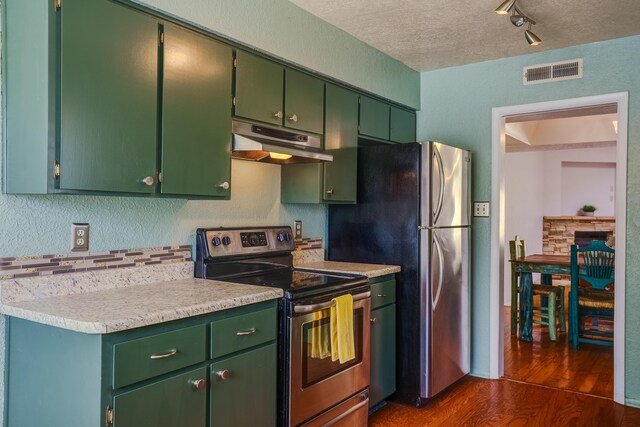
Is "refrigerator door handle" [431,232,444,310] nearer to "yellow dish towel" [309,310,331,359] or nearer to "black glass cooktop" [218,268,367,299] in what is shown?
"black glass cooktop" [218,268,367,299]

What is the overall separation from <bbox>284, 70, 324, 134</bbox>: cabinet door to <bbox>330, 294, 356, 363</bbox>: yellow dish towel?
102cm

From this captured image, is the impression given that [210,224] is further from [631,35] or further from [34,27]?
[631,35]

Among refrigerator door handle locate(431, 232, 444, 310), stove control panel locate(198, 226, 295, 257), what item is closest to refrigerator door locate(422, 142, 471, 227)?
refrigerator door handle locate(431, 232, 444, 310)

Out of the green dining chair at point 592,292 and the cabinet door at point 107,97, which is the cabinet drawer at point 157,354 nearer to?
the cabinet door at point 107,97

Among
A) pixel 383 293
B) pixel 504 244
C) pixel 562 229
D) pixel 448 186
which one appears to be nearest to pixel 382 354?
pixel 383 293

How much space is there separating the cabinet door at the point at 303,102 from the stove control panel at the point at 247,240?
63cm

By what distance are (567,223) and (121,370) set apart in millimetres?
8646

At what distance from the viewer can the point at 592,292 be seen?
4.79 metres

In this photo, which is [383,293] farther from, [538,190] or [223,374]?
[538,190]

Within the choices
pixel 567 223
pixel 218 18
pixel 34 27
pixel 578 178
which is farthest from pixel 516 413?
pixel 578 178

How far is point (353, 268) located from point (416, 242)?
0.44m

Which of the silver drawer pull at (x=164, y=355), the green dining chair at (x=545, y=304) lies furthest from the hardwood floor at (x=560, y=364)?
the silver drawer pull at (x=164, y=355)

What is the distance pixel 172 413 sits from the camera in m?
1.79

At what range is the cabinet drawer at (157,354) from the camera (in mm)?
1618
